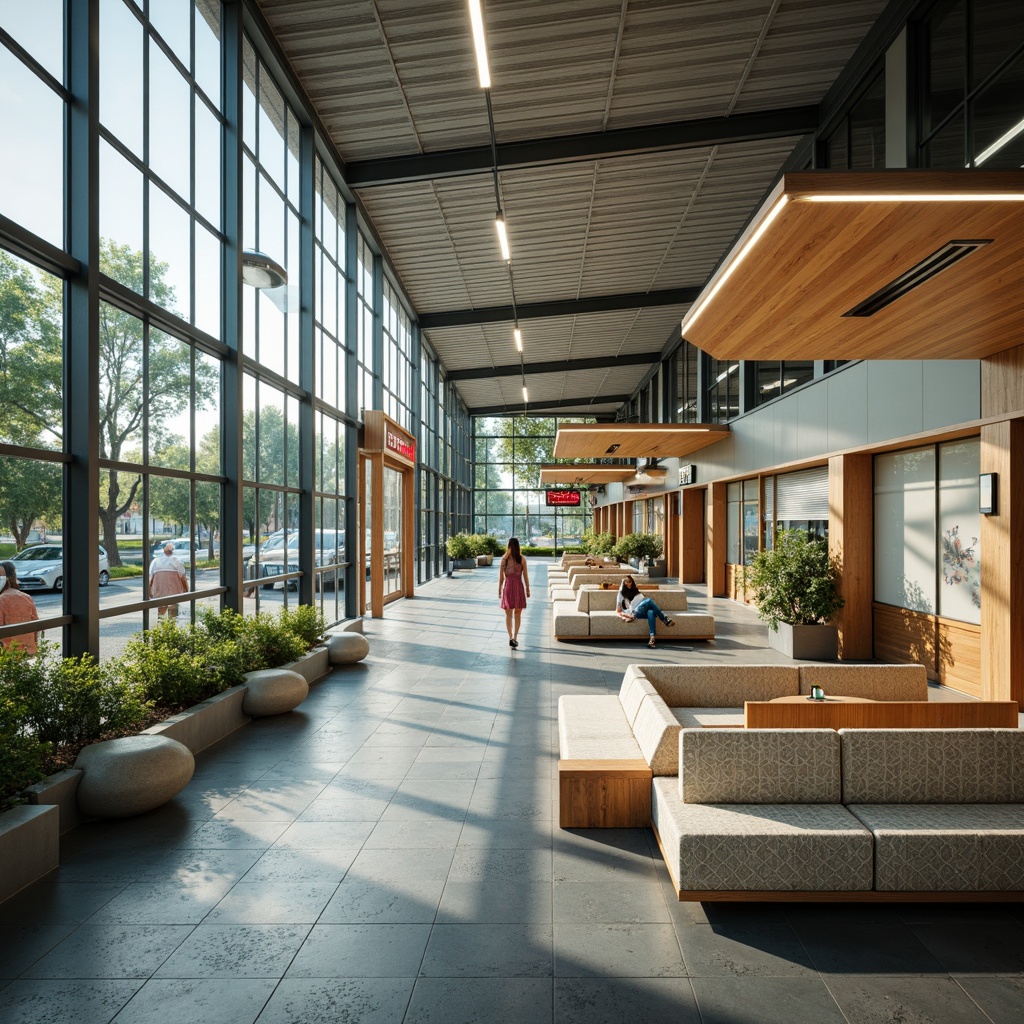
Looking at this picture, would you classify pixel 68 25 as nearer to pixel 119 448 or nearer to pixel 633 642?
pixel 119 448

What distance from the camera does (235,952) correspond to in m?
3.30

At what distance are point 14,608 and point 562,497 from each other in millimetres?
35945

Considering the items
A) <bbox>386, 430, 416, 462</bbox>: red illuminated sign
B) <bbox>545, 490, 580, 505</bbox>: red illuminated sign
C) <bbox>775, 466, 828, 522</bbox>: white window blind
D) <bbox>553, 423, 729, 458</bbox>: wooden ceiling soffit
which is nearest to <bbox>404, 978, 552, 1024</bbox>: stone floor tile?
<bbox>775, 466, 828, 522</bbox>: white window blind

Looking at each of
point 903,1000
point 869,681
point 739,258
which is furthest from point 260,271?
point 903,1000

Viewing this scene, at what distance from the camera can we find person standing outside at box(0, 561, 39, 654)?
521cm

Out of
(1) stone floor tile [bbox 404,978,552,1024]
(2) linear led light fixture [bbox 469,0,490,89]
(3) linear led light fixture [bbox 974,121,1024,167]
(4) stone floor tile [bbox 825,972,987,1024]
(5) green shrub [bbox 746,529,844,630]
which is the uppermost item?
(2) linear led light fixture [bbox 469,0,490,89]

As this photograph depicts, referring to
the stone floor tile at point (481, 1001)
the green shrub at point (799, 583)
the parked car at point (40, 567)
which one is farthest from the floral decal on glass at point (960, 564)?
the parked car at point (40, 567)

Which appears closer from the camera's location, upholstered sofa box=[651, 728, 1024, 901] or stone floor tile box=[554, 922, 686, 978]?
stone floor tile box=[554, 922, 686, 978]

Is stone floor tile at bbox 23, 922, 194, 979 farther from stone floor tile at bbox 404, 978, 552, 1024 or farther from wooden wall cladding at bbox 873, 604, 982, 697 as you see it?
wooden wall cladding at bbox 873, 604, 982, 697

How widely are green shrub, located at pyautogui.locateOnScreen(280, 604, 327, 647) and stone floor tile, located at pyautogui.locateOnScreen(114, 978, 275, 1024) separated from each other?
589 centimetres

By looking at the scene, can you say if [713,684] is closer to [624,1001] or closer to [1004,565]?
[1004,565]

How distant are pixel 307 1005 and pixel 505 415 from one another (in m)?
36.2

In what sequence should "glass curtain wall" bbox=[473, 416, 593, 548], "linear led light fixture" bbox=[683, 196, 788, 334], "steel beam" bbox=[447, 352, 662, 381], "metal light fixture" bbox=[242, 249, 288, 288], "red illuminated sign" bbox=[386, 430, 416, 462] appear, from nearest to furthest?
"linear led light fixture" bbox=[683, 196, 788, 334] < "metal light fixture" bbox=[242, 249, 288, 288] < "red illuminated sign" bbox=[386, 430, 416, 462] < "steel beam" bbox=[447, 352, 662, 381] < "glass curtain wall" bbox=[473, 416, 593, 548]

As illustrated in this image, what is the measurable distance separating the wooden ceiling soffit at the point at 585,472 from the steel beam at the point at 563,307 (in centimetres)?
678
